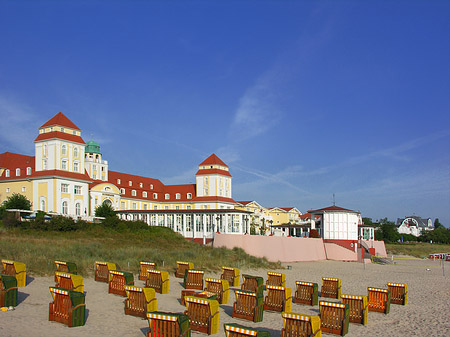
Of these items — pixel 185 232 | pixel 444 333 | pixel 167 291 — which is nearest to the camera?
pixel 444 333

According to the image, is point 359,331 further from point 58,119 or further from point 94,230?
point 58,119

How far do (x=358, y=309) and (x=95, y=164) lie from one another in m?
64.1

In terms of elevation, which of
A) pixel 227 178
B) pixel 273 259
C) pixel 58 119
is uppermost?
pixel 58 119

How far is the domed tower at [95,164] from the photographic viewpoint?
71250 mm

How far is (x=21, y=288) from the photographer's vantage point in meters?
15.3

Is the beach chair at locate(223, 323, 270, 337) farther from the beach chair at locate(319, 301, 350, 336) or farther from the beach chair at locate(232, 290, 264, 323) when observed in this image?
the beach chair at locate(232, 290, 264, 323)

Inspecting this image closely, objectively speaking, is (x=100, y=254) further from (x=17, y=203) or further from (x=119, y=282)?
(x=17, y=203)

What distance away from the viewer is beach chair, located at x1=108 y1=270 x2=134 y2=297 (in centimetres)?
1540

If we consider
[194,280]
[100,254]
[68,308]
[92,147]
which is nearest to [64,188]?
[92,147]

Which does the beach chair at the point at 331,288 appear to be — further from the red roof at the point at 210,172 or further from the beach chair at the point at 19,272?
the red roof at the point at 210,172

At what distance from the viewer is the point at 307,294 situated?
16.0 metres

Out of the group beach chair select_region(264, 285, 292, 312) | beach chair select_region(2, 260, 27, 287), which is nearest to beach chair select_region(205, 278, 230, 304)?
beach chair select_region(264, 285, 292, 312)

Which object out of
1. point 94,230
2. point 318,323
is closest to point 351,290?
point 318,323

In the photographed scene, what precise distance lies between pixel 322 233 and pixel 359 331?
3862 cm
